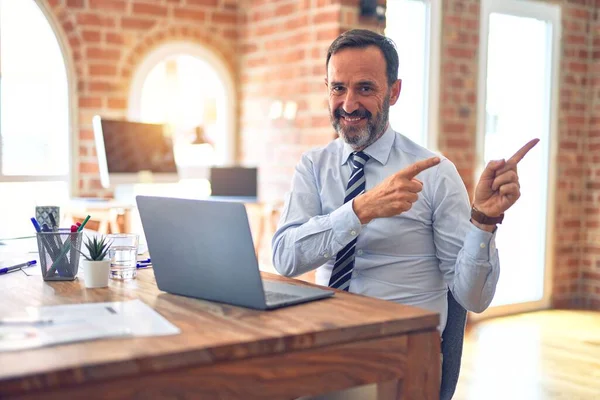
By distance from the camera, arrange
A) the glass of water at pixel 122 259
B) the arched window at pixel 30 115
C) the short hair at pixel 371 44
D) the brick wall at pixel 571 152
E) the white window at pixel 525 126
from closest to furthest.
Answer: the glass of water at pixel 122 259, the short hair at pixel 371 44, the arched window at pixel 30 115, the white window at pixel 525 126, the brick wall at pixel 571 152

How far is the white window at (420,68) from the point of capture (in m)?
4.54

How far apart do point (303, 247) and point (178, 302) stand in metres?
0.56

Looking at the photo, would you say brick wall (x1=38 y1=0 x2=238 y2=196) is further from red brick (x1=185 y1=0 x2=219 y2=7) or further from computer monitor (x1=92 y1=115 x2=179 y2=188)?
computer monitor (x1=92 y1=115 x2=179 y2=188)

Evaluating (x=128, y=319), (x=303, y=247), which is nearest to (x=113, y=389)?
(x=128, y=319)

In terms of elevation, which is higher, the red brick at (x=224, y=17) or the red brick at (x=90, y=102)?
the red brick at (x=224, y=17)

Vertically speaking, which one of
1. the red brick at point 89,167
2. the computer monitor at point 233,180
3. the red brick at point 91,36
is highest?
the red brick at point 91,36

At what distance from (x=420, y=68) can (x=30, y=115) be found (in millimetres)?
2404

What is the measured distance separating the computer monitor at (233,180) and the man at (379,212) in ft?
7.24

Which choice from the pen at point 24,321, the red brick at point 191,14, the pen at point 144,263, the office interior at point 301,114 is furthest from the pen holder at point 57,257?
the red brick at point 191,14

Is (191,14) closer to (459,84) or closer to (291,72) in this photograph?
(291,72)

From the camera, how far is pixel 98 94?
14.4 ft

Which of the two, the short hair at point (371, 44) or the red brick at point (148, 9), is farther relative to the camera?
the red brick at point (148, 9)

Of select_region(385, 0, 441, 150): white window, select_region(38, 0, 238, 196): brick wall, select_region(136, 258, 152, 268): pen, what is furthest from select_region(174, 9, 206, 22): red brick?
select_region(136, 258, 152, 268): pen

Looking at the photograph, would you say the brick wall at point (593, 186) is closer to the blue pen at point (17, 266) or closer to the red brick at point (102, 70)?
the red brick at point (102, 70)
